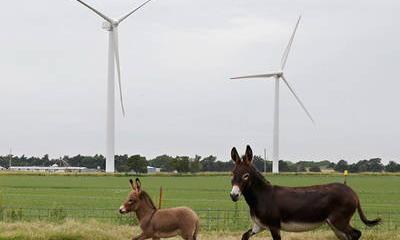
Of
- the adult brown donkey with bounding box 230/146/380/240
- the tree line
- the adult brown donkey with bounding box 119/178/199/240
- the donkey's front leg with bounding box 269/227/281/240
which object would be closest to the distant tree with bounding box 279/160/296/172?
the tree line

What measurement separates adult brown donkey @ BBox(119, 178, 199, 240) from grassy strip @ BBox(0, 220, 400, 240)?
1939 mm

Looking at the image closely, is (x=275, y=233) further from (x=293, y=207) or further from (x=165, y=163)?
(x=165, y=163)

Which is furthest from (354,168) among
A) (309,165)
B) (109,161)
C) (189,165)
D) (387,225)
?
(387,225)

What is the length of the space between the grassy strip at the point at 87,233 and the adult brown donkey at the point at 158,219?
194cm

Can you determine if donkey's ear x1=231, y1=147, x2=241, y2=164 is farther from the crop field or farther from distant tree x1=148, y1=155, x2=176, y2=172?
distant tree x1=148, y1=155, x2=176, y2=172

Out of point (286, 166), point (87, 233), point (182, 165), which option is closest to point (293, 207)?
point (87, 233)

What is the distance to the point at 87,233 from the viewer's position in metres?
13.3

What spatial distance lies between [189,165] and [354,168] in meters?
26.8

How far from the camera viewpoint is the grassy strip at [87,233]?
13148mm

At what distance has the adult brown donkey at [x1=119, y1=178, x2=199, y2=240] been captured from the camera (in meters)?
11.2

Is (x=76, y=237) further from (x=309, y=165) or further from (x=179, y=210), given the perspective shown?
(x=309, y=165)

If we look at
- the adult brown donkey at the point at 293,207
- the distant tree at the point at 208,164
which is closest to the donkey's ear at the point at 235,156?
the adult brown donkey at the point at 293,207

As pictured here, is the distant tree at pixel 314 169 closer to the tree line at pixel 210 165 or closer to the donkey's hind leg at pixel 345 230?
the tree line at pixel 210 165

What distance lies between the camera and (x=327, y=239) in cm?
1347
